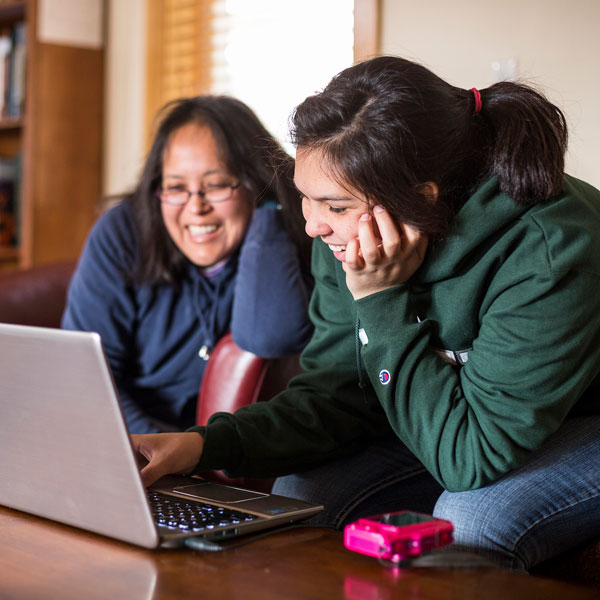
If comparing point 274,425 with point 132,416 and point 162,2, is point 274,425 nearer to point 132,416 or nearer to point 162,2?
point 132,416

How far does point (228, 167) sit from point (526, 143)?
78 cm

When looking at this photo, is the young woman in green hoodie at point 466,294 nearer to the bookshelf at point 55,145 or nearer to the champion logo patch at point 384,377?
the champion logo patch at point 384,377

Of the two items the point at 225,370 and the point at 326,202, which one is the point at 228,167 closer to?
the point at 225,370

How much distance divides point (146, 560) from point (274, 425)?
0.38m

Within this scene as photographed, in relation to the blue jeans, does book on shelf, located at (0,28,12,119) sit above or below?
above

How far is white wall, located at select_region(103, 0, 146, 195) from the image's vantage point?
8.98 feet

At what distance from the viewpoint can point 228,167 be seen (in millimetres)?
1691

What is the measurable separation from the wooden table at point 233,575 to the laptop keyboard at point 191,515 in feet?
0.12

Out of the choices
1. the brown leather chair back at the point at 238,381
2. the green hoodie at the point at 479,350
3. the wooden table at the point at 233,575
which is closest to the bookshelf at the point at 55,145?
the brown leather chair back at the point at 238,381

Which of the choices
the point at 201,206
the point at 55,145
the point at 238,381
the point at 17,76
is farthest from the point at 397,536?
the point at 17,76

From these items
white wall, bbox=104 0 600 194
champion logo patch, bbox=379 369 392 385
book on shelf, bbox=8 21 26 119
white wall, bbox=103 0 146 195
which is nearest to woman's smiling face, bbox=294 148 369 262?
champion logo patch, bbox=379 369 392 385

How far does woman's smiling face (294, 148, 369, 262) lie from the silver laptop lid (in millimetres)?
410

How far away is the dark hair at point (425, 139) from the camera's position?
102 centimetres

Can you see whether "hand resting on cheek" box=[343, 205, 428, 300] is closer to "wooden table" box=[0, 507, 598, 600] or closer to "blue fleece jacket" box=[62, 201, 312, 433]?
"wooden table" box=[0, 507, 598, 600]
